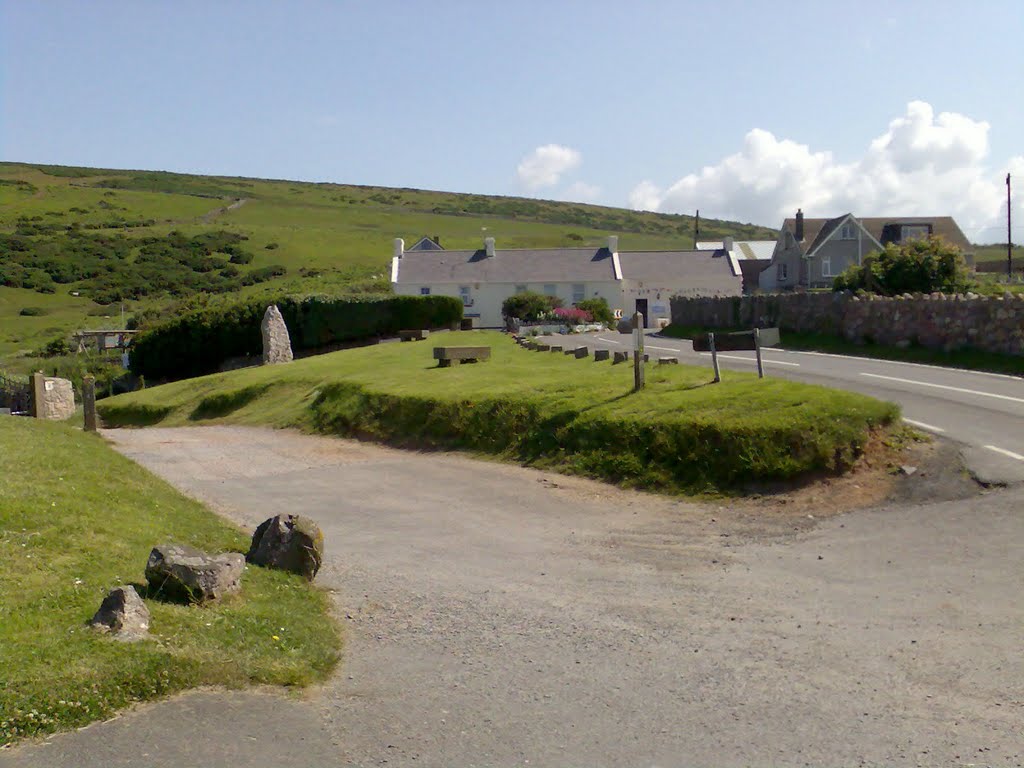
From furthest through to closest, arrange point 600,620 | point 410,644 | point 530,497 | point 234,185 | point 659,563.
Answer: point 234,185, point 530,497, point 659,563, point 600,620, point 410,644

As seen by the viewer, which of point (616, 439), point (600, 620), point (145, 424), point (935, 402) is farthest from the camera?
point (145, 424)

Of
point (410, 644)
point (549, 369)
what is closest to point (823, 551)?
point (410, 644)

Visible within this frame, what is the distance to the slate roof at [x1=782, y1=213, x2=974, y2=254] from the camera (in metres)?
77.4

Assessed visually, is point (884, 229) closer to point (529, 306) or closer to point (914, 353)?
point (529, 306)

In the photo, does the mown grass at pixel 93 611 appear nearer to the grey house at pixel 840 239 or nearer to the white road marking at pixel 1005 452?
the white road marking at pixel 1005 452

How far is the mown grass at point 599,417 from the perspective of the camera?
12.8 m

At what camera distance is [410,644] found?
295 inches

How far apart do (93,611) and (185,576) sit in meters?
0.67

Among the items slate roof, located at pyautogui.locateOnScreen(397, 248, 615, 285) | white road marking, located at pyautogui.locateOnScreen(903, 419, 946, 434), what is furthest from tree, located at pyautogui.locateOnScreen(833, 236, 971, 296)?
slate roof, located at pyautogui.locateOnScreen(397, 248, 615, 285)

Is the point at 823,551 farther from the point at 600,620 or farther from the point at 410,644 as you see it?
the point at 410,644

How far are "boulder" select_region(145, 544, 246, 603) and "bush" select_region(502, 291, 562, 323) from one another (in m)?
47.7

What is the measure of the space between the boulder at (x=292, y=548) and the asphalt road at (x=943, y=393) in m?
7.49

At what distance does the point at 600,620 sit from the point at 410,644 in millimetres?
1535

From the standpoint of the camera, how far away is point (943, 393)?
17766mm
